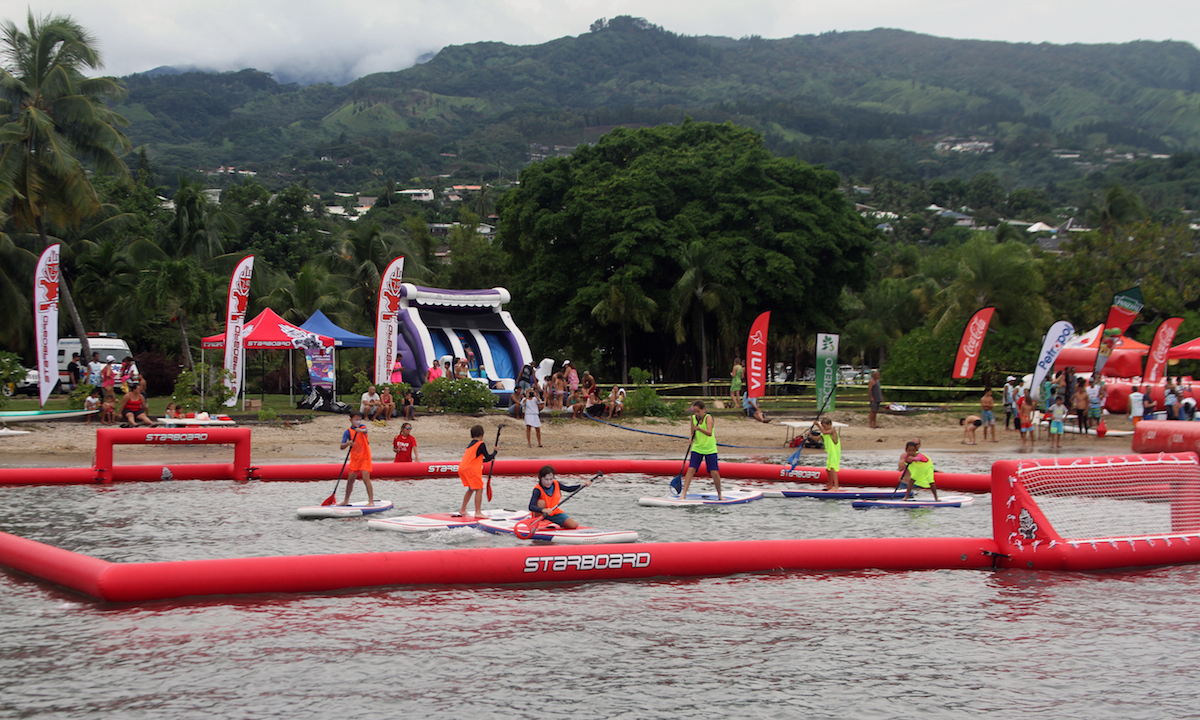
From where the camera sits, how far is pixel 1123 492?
13.6 meters

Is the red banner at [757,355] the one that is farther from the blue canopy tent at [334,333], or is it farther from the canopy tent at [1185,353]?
the canopy tent at [1185,353]

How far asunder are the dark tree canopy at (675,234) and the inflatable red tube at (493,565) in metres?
27.8

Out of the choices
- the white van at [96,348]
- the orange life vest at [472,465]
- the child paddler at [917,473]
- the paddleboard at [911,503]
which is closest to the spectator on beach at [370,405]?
the orange life vest at [472,465]

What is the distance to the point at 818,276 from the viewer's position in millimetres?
43219

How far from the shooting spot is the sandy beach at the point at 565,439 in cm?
2262

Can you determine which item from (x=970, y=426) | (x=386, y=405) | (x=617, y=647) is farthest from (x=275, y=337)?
(x=617, y=647)

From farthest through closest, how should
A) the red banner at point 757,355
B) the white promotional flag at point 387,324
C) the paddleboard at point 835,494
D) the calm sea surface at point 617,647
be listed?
the red banner at point 757,355, the white promotional flag at point 387,324, the paddleboard at point 835,494, the calm sea surface at point 617,647

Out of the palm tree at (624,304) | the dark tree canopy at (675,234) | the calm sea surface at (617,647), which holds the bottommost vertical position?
the calm sea surface at (617,647)

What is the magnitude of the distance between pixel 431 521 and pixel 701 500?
5.39 metres

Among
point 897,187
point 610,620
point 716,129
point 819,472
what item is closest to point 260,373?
point 716,129

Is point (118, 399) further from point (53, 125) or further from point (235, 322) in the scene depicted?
point (53, 125)

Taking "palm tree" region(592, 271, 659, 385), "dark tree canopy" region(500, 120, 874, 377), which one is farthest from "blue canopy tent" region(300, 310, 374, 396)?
"dark tree canopy" region(500, 120, 874, 377)

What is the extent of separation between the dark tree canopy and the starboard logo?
93.1 ft

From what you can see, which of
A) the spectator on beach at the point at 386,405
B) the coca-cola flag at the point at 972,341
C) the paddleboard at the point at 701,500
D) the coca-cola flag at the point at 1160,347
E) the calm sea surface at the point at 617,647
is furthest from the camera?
the coca-cola flag at the point at 1160,347
